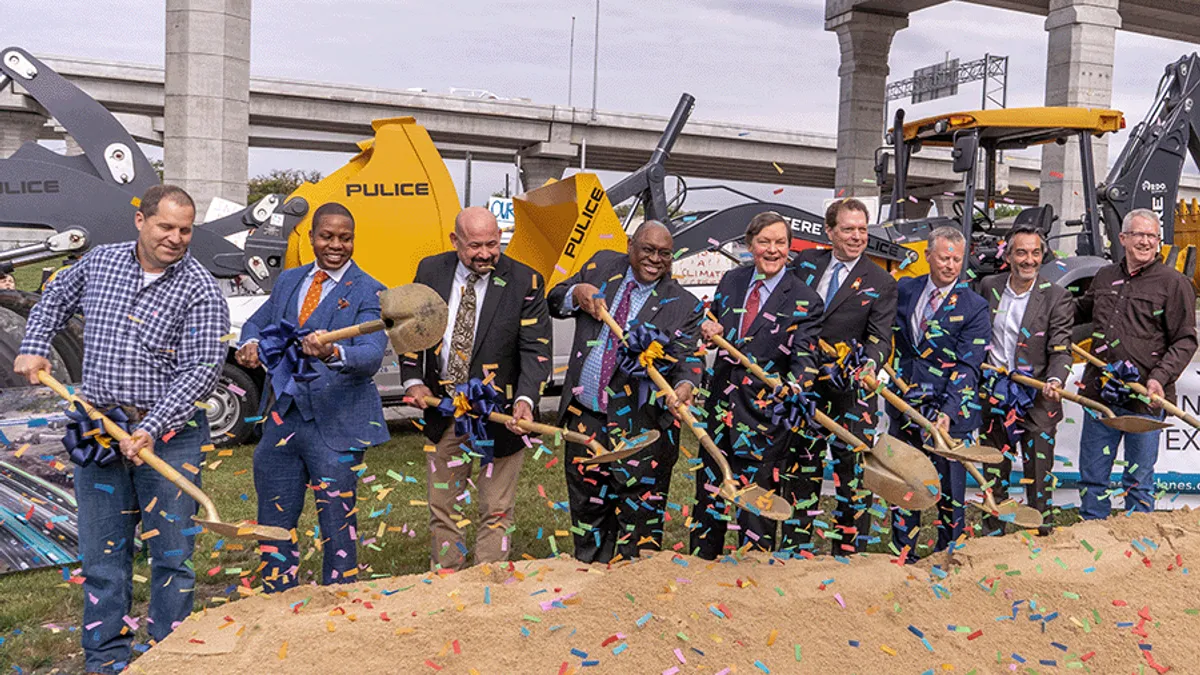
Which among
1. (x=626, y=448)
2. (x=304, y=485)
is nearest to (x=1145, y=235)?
(x=626, y=448)

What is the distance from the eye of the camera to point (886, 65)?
2214 cm

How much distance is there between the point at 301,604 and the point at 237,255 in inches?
187

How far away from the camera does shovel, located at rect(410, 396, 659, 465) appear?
428 centimetres

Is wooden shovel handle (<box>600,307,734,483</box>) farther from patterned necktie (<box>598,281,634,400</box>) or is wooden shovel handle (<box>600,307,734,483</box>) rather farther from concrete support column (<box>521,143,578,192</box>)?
concrete support column (<box>521,143,578,192</box>)

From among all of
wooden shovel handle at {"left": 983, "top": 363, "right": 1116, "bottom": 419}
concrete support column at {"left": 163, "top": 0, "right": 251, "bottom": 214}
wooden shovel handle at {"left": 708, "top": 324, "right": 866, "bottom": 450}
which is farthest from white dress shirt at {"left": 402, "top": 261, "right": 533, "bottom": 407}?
concrete support column at {"left": 163, "top": 0, "right": 251, "bottom": 214}

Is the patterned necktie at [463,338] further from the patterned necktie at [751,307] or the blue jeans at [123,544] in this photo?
the patterned necktie at [751,307]

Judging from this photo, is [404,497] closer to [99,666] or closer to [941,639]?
[99,666]

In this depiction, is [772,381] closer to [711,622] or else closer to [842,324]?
[842,324]

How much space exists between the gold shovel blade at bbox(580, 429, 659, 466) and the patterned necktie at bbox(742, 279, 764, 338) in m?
0.77

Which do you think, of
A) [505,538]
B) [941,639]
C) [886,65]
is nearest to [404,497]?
[505,538]

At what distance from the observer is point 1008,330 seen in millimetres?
5801

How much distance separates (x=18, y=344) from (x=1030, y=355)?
645 centimetres

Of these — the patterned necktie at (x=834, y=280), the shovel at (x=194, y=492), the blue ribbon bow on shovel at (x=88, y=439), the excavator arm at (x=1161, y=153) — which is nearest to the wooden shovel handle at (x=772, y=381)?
the patterned necktie at (x=834, y=280)

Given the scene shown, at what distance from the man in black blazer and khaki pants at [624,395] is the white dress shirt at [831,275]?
0.67 metres
